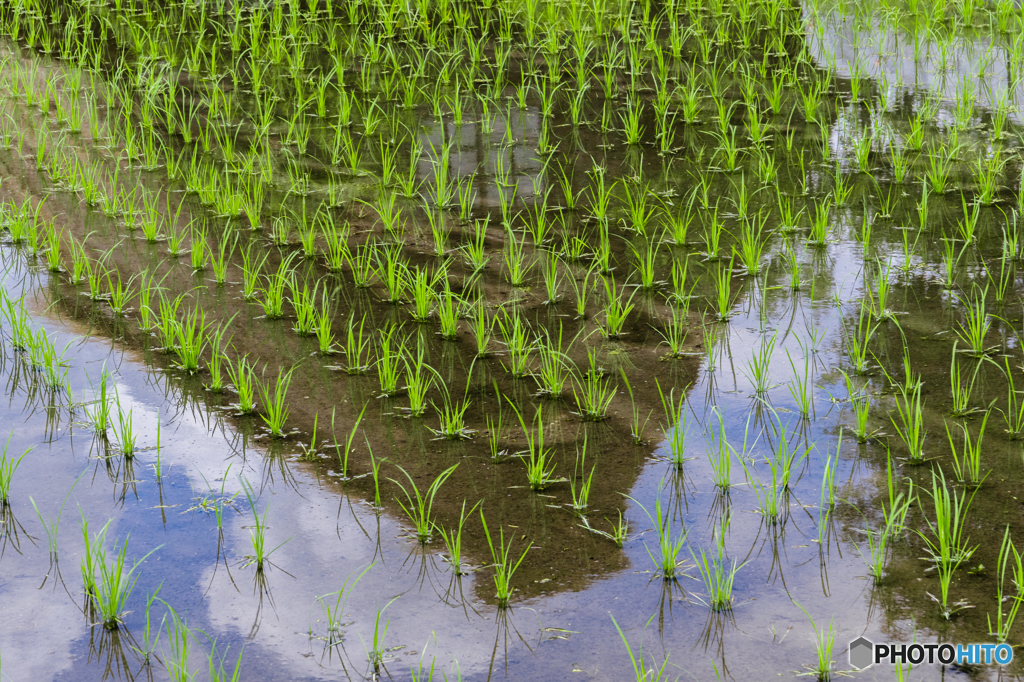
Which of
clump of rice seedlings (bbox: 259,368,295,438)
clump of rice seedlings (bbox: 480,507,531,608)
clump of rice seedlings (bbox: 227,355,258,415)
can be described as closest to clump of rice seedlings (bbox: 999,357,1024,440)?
clump of rice seedlings (bbox: 480,507,531,608)

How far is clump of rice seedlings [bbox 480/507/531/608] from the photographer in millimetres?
2299

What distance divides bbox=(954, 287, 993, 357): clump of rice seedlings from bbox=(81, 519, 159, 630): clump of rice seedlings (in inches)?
102

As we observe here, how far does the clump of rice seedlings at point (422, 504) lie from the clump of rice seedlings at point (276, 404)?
0.44 meters

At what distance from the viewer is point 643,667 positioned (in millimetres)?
2090

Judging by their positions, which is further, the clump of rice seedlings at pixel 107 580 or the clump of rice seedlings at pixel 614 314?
the clump of rice seedlings at pixel 614 314

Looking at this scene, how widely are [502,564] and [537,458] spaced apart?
1.56ft

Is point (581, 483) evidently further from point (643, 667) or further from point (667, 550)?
point (643, 667)

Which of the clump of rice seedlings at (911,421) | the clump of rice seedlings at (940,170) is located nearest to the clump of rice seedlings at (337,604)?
the clump of rice seedlings at (911,421)

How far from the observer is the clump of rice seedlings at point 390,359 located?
10.3 feet

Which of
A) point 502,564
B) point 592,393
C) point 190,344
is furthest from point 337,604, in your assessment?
point 190,344

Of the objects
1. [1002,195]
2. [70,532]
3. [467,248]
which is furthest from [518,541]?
[1002,195]

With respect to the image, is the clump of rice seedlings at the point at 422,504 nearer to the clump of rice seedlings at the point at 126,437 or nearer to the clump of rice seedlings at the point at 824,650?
the clump of rice seedlings at the point at 126,437

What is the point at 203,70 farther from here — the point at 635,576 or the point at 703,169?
the point at 635,576

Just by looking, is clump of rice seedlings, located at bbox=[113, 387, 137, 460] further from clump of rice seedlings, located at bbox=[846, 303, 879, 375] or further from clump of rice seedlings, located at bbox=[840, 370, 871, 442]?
clump of rice seedlings, located at bbox=[846, 303, 879, 375]
